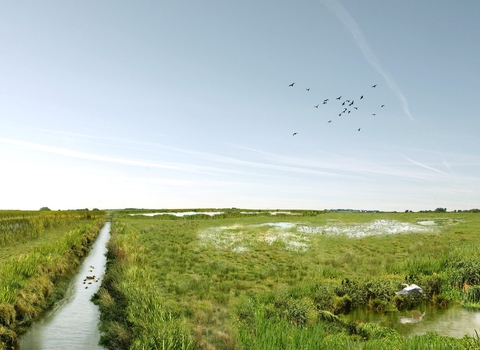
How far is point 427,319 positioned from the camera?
16094 millimetres

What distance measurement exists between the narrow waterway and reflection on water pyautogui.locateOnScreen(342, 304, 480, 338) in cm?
1194

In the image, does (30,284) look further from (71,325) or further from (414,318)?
(414,318)

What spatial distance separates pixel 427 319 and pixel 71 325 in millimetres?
16969

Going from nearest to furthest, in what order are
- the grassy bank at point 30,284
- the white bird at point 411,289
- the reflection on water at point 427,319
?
the reflection on water at point 427,319 → the grassy bank at point 30,284 → the white bird at point 411,289

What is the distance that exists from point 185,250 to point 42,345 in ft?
69.8

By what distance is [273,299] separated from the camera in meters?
17.1

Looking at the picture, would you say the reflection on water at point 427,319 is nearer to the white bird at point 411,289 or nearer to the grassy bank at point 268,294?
the grassy bank at point 268,294

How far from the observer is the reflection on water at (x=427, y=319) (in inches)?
574

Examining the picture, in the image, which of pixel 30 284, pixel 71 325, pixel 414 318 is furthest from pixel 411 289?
pixel 30 284

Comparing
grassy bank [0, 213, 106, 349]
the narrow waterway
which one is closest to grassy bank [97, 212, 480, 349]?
the narrow waterway

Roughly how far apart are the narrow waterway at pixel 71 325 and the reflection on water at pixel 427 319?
11942 mm

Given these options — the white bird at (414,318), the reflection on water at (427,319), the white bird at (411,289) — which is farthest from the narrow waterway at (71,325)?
the white bird at (411,289)

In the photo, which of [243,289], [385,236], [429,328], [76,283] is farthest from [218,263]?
[385,236]

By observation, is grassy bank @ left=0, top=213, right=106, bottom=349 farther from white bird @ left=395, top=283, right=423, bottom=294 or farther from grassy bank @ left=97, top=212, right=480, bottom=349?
white bird @ left=395, top=283, right=423, bottom=294
